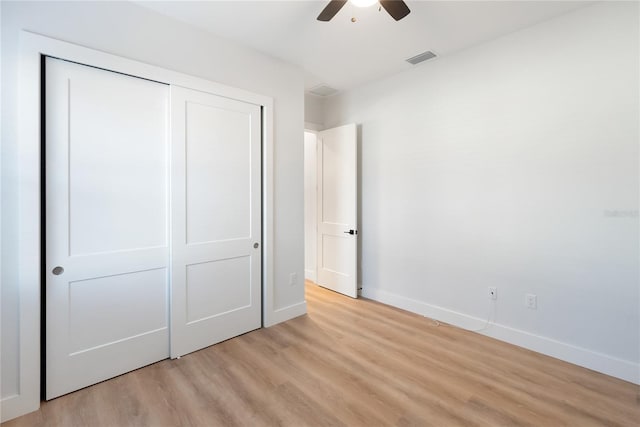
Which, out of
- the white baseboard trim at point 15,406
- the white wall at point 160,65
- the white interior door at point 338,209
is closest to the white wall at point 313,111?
the white interior door at point 338,209

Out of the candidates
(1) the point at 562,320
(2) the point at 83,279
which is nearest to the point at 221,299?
(2) the point at 83,279

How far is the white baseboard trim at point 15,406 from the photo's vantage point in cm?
167

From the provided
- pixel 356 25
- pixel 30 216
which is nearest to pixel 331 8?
pixel 356 25

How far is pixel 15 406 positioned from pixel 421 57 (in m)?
4.21

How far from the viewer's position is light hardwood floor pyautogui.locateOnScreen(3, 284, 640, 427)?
171cm

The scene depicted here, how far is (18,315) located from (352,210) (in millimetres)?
3052

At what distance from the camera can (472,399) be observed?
1863mm

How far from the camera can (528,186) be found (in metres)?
2.50

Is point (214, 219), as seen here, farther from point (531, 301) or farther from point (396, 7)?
point (531, 301)

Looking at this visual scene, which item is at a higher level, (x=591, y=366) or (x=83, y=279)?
(x=83, y=279)

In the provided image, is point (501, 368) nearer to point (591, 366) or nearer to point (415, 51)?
point (591, 366)

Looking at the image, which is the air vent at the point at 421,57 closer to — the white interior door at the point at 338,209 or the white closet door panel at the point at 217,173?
the white interior door at the point at 338,209

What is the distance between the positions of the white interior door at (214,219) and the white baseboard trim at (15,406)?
0.82m

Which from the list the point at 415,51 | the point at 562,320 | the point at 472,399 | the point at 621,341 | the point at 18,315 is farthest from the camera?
the point at 415,51
